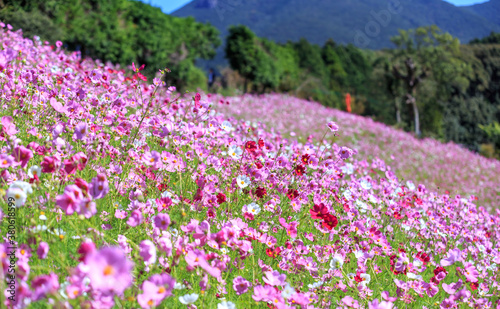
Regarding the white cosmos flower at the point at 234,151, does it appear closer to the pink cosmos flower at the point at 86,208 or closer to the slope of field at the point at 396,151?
the pink cosmos flower at the point at 86,208

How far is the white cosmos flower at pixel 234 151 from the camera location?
3.51 metres

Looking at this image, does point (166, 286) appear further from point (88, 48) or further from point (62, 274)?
point (88, 48)

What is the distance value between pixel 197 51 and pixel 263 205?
26230 millimetres

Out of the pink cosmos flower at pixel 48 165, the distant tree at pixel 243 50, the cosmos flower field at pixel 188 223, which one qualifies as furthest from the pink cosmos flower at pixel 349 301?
the distant tree at pixel 243 50

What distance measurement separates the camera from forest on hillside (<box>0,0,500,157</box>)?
1656 centimetres

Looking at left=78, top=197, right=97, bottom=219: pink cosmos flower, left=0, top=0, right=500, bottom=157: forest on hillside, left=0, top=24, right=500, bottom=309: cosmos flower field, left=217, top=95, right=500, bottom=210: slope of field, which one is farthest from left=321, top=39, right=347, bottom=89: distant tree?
left=78, top=197, right=97, bottom=219: pink cosmos flower

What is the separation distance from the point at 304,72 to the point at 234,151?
34757 millimetres

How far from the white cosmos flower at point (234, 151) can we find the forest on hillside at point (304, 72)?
12.8m

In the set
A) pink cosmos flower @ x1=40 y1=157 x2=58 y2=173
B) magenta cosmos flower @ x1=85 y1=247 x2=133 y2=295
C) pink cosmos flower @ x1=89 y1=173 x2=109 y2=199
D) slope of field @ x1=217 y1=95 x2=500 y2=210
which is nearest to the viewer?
magenta cosmos flower @ x1=85 y1=247 x2=133 y2=295

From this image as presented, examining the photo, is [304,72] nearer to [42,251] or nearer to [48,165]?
[48,165]

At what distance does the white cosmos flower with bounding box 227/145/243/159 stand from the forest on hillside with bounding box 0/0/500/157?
12775 millimetres

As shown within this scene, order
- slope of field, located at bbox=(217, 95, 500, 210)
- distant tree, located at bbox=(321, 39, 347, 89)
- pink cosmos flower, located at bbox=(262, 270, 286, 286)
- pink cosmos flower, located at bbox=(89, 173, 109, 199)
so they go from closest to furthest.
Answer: pink cosmos flower, located at bbox=(89, 173, 109, 199) → pink cosmos flower, located at bbox=(262, 270, 286, 286) → slope of field, located at bbox=(217, 95, 500, 210) → distant tree, located at bbox=(321, 39, 347, 89)

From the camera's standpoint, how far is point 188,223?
2.45 meters

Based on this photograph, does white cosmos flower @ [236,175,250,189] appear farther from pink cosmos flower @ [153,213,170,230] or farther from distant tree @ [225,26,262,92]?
distant tree @ [225,26,262,92]
